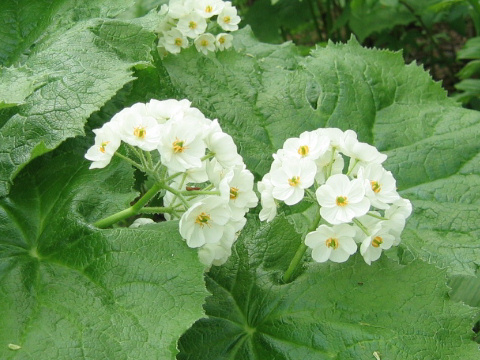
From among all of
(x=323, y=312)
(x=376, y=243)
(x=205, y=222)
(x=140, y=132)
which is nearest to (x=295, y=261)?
(x=323, y=312)

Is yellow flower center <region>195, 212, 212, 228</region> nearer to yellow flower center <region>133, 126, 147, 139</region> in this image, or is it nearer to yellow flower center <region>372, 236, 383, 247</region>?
yellow flower center <region>133, 126, 147, 139</region>

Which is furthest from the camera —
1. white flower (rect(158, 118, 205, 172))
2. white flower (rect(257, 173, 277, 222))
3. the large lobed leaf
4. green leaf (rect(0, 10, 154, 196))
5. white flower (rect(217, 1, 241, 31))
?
white flower (rect(217, 1, 241, 31))

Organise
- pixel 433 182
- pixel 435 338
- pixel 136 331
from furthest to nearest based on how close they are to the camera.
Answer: pixel 433 182 → pixel 435 338 → pixel 136 331

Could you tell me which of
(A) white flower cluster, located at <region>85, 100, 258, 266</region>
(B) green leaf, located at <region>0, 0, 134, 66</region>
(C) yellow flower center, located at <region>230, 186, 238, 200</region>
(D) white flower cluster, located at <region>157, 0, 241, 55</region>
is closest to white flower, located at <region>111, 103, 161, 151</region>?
(A) white flower cluster, located at <region>85, 100, 258, 266</region>

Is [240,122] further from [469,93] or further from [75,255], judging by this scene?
[469,93]

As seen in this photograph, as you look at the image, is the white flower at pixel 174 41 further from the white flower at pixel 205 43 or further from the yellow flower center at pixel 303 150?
the yellow flower center at pixel 303 150

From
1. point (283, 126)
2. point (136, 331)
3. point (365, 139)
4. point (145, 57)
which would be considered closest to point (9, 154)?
point (145, 57)
